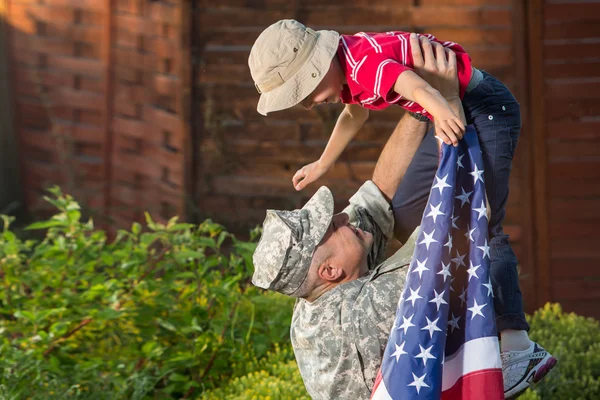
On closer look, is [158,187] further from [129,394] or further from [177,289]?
[129,394]

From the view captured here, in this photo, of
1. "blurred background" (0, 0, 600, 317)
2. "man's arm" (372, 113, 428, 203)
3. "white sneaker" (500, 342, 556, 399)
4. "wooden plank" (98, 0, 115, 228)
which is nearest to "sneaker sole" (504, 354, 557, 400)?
"white sneaker" (500, 342, 556, 399)

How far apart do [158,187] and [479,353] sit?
474 cm

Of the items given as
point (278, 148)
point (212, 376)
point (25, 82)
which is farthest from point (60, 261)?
point (25, 82)

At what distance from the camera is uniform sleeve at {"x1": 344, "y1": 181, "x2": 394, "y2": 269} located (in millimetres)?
3188

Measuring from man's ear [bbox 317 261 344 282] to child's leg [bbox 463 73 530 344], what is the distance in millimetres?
475

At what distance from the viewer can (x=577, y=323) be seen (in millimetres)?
5258

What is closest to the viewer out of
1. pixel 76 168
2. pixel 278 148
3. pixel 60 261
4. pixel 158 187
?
pixel 60 261

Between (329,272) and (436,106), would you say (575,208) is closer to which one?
(329,272)

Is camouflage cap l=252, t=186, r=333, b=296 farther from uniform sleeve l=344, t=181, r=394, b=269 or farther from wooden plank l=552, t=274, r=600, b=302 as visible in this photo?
wooden plank l=552, t=274, r=600, b=302

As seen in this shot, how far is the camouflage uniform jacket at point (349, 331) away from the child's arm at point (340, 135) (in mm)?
502

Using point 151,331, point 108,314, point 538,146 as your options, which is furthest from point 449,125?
point 538,146

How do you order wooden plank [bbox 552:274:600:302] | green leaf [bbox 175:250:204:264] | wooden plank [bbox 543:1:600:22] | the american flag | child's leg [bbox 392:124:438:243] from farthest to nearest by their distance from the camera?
wooden plank [bbox 552:274:600:302]
wooden plank [bbox 543:1:600:22]
green leaf [bbox 175:250:204:264]
child's leg [bbox 392:124:438:243]
the american flag

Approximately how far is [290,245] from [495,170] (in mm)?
654

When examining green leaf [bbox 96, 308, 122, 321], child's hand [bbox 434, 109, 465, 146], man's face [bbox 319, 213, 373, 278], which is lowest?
green leaf [bbox 96, 308, 122, 321]
